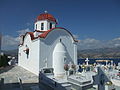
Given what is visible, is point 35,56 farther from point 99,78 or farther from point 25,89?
point 99,78

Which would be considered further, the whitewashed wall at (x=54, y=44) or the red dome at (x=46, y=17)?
the red dome at (x=46, y=17)

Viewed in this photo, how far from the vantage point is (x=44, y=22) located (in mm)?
20891

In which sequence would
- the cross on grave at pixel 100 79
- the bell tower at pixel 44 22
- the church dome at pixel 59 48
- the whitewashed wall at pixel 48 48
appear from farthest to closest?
the bell tower at pixel 44 22 → the church dome at pixel 59 48 → the whitewashed wall at pixel 48 48 → the cross on grave at pixel 100 79

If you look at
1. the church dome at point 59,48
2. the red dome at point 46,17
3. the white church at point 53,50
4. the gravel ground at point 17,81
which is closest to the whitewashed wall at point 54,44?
the white church at point 53,50

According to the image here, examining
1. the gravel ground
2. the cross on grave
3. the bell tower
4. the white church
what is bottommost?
the gravel ground

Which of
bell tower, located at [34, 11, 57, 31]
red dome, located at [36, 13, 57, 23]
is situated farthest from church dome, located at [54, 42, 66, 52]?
red dome, located at [36, 13, 57, 23]

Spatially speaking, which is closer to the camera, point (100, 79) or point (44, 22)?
point (100, 79)

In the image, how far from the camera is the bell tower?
2085cm

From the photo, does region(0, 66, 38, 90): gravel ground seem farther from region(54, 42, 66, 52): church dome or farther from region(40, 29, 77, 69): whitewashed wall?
region(54, 42, 66, 52): church dome

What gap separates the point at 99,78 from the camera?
7.21 m

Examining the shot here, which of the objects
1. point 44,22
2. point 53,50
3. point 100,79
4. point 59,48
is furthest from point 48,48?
point 100,79

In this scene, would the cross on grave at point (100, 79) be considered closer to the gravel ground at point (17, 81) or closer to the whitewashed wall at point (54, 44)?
the gravel ground at point (17, 81)

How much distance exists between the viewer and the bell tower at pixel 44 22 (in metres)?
20.8

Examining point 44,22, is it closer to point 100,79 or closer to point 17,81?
point 17,81
